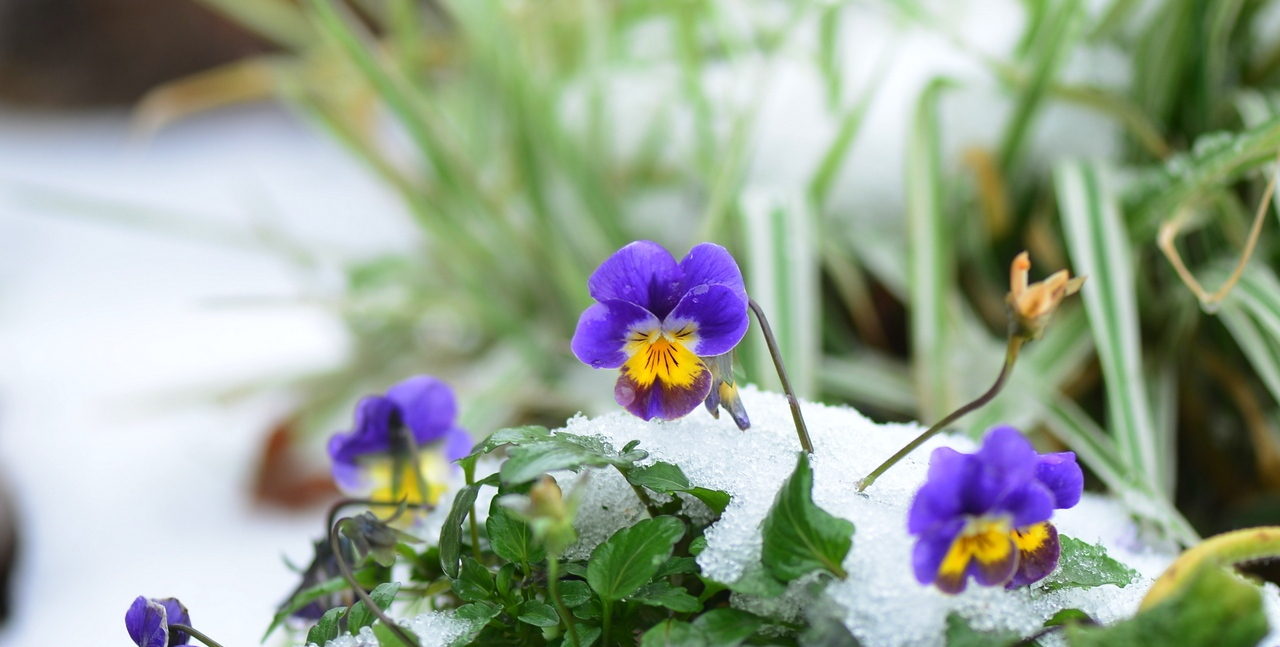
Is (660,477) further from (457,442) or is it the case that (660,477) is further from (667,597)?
(457,442)

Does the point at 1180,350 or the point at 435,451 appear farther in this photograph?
the point at 1180,350

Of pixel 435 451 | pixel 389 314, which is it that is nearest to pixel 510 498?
pixel 435 451

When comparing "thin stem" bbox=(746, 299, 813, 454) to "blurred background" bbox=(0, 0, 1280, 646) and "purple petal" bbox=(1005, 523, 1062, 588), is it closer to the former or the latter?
"purple petal" bbox=(1005, 523, 1062, 588)

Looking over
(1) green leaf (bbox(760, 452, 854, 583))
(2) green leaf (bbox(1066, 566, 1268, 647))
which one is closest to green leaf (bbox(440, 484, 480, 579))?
(1) green leaf (bbox(760, 452, 854, 583))

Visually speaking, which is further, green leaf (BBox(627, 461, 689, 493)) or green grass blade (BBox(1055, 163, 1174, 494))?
green grass blade (BBox(1055, 163, 1174, 494))

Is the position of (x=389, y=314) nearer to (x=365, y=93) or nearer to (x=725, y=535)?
(x=365, y=93)

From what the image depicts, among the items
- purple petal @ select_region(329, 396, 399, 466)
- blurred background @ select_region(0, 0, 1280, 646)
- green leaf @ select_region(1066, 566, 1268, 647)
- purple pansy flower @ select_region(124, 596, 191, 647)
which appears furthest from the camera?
blurred background @ select_region(0, 0, 1280, 646)

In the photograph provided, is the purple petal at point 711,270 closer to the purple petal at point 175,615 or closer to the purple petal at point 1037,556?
the purple petal at point 1037,556

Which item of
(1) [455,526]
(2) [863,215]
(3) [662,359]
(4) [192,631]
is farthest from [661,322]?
(2) [863,215]
